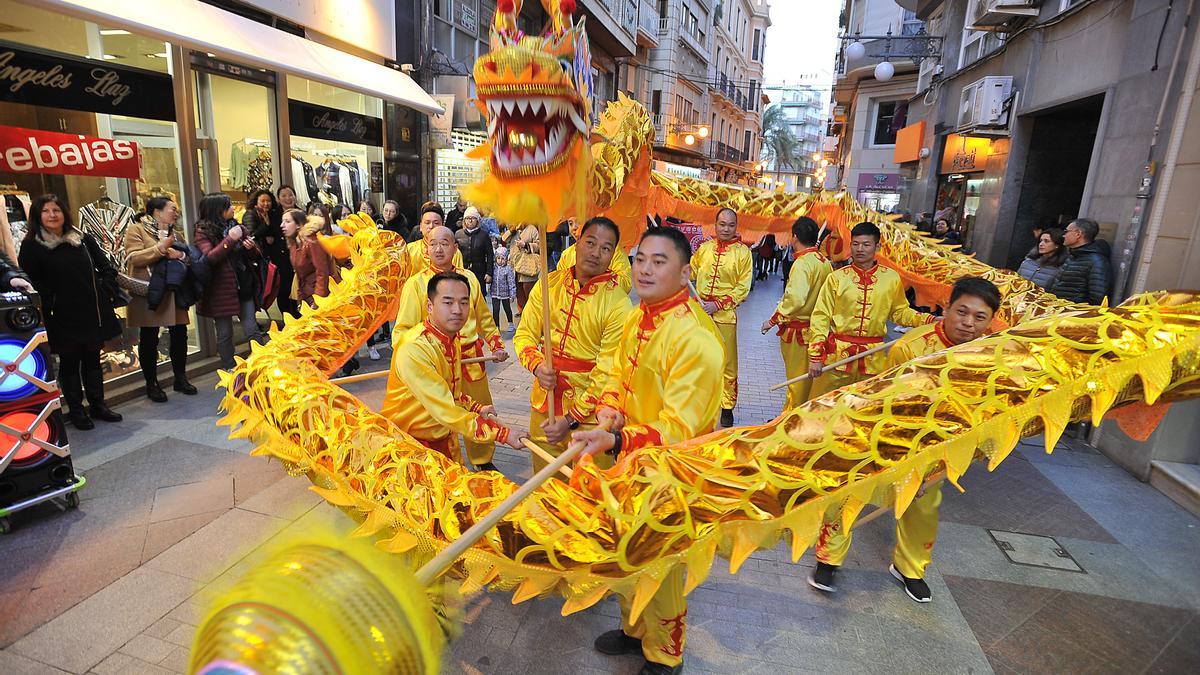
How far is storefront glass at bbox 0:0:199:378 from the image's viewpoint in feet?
15.8

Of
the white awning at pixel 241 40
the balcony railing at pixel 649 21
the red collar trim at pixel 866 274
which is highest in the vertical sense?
the balcony railing at pixel 649 21

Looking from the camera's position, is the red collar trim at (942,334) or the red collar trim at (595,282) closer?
the red collar trim at (942,334)

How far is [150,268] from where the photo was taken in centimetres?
505

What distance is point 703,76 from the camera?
1358 inches

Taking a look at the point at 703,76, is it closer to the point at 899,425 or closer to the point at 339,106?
the point at 339,106

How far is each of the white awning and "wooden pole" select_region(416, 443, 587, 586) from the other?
17.3 feet

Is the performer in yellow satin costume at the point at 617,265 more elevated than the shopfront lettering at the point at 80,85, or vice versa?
the shopfront lettering at the point at 80,85

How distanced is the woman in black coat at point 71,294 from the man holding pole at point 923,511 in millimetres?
5107

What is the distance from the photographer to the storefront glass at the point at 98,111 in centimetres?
480

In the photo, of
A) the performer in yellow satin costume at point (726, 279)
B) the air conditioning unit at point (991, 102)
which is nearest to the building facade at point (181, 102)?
→ the performer in yellow satin costume at point (726, 279)

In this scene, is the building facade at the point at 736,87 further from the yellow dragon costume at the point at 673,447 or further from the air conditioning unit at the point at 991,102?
the yellow dragon costume at the point at 673,447

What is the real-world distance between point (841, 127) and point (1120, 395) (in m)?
34.0

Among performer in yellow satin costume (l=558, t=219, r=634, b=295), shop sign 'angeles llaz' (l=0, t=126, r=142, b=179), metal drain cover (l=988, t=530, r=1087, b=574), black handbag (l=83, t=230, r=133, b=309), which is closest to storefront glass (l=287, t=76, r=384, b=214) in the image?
shop sign 'angeles llaz' (l=0, t=126, r=142, b=179)

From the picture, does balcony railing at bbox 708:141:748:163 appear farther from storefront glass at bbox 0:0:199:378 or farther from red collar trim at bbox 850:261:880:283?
red collar trim at bbox 850:261:880:283
